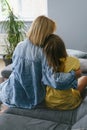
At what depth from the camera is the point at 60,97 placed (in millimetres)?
1956

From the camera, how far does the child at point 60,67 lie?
1808 millimetres

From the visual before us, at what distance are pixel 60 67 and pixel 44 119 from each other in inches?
16.1

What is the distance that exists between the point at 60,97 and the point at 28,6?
2.99 m

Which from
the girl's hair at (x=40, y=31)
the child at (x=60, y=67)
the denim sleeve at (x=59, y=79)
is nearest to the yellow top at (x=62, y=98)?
the child at (x=60, y=67)

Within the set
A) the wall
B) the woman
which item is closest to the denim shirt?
the woman

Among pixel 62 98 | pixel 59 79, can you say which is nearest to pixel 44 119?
pixel 62 98

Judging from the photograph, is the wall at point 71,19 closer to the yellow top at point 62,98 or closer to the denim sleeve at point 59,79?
the yellow top at point 62,98

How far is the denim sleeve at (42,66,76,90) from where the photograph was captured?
1785mm

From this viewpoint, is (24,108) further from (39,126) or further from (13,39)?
(13,39)

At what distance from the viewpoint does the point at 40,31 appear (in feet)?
6.15

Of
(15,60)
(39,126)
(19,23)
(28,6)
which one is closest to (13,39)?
(19,23)

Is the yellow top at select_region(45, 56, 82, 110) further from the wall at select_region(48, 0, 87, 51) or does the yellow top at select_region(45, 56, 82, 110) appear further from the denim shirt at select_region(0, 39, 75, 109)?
the wall at select_region(48, 0, 87, 51)

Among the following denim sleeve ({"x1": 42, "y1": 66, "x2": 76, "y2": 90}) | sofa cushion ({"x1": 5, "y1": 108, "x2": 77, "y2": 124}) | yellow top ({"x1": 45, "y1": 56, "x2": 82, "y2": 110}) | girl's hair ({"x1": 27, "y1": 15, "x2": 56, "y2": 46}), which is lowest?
sofa cushion ({"x1": 5, "y1": 108, "x2": 77, "y2": 124})

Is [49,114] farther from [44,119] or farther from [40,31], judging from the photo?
[40,31]
